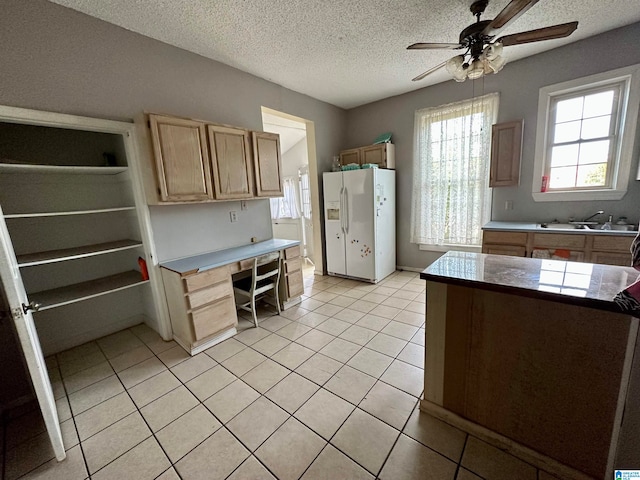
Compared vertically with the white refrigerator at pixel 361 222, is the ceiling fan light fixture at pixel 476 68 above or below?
above

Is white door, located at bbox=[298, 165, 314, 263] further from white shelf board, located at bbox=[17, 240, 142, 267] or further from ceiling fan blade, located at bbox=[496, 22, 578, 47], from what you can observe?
ceiling fan blade, located at bbox=[496, 22, 578, 47]

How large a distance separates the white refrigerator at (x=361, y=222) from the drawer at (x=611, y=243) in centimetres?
227

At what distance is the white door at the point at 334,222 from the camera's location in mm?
3877

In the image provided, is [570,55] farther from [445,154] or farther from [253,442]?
[253,442]

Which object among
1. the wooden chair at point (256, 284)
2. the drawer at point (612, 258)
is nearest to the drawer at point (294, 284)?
the wooden chair at point (256, 284)

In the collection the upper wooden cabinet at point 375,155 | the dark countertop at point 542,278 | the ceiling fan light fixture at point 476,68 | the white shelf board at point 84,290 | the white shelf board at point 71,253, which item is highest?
the ceiling fan light fixture at point 476,68

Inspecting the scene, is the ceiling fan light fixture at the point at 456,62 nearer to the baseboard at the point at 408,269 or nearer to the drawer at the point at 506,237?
the drawer at the point at 506,237

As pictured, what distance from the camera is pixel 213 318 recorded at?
242cm

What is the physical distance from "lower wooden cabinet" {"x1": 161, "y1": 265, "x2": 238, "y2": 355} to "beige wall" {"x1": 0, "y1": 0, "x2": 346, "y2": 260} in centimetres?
48

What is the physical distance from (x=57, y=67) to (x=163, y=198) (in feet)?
3.79

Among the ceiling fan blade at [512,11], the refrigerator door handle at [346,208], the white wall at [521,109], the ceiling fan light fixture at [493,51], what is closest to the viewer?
the ceiling fan blade at [512,11]

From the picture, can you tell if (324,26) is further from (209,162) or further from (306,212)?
(306,212)

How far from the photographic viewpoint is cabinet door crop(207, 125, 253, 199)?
8.35 ft

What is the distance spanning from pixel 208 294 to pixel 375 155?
125 inches
